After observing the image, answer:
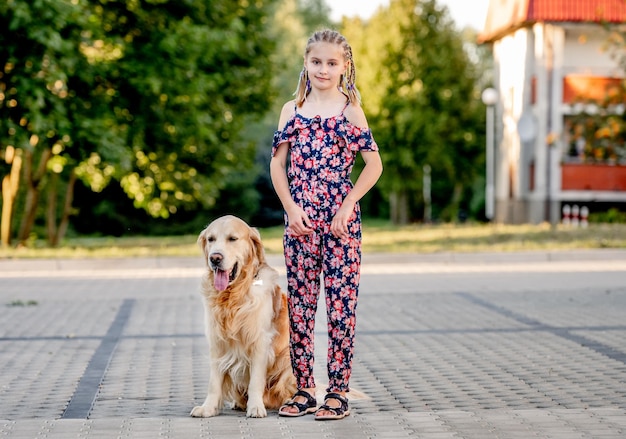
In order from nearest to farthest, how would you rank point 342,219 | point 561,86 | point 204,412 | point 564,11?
point 342,219
point 204,412
point 564,11
point 561,86

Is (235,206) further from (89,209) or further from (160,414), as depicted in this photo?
(160,414)

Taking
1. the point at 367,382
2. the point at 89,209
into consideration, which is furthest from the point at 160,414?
the point at 89,209

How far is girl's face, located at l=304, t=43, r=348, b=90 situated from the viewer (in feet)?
21.2

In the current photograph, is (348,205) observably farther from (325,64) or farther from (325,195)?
(325,64)

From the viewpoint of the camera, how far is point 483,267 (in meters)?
21.9

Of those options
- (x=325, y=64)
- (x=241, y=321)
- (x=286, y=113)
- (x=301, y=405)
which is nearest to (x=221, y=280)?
(x=241, y=321)

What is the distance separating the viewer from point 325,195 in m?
6.50

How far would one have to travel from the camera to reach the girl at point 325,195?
6.48 m

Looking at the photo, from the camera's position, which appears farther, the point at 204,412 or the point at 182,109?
the point at 182,109

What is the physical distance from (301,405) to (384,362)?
2723 mm

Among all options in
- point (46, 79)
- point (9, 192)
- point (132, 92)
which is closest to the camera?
point (46, 79)

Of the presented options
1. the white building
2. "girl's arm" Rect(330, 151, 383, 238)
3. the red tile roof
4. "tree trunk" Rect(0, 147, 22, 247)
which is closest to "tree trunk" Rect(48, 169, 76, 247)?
"tree trunk" Rect(0, 147, 22, 247)

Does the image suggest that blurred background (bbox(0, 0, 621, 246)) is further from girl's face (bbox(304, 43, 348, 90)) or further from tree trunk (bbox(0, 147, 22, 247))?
girl's face (bbox(304, 43, 348, 90))

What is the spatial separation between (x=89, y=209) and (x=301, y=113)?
46.5 meters
